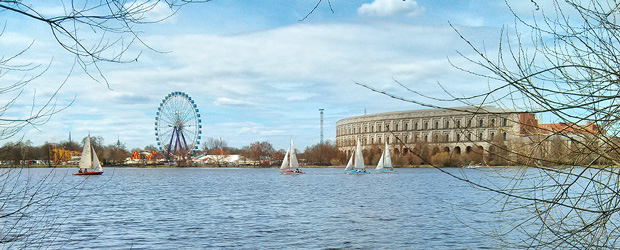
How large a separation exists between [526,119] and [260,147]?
145711 mm

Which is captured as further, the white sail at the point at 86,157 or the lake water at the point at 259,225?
the white sail at the point at 86,157

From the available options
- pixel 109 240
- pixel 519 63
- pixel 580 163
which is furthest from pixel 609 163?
pixel 109 240

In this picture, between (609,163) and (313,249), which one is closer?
(609,163)

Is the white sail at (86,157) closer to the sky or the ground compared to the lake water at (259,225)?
closer to the sky

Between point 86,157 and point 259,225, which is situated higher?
point 86,157

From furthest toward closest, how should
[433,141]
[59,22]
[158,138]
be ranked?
[433,141], [158,138], [59,22]

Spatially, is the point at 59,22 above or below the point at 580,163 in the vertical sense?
above

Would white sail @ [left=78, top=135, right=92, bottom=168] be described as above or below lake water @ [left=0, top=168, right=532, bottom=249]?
above

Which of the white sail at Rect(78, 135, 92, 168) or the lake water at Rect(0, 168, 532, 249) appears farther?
the white sail at Rect(78, 135, 92, 168)

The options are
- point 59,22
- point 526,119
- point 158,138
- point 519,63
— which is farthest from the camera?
point 158,138

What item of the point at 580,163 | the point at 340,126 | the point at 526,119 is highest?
the point at 340,126

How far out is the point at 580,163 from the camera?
495 cm

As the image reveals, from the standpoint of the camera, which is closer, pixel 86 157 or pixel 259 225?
pixel 259 225

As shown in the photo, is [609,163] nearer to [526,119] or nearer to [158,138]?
[526,119]
